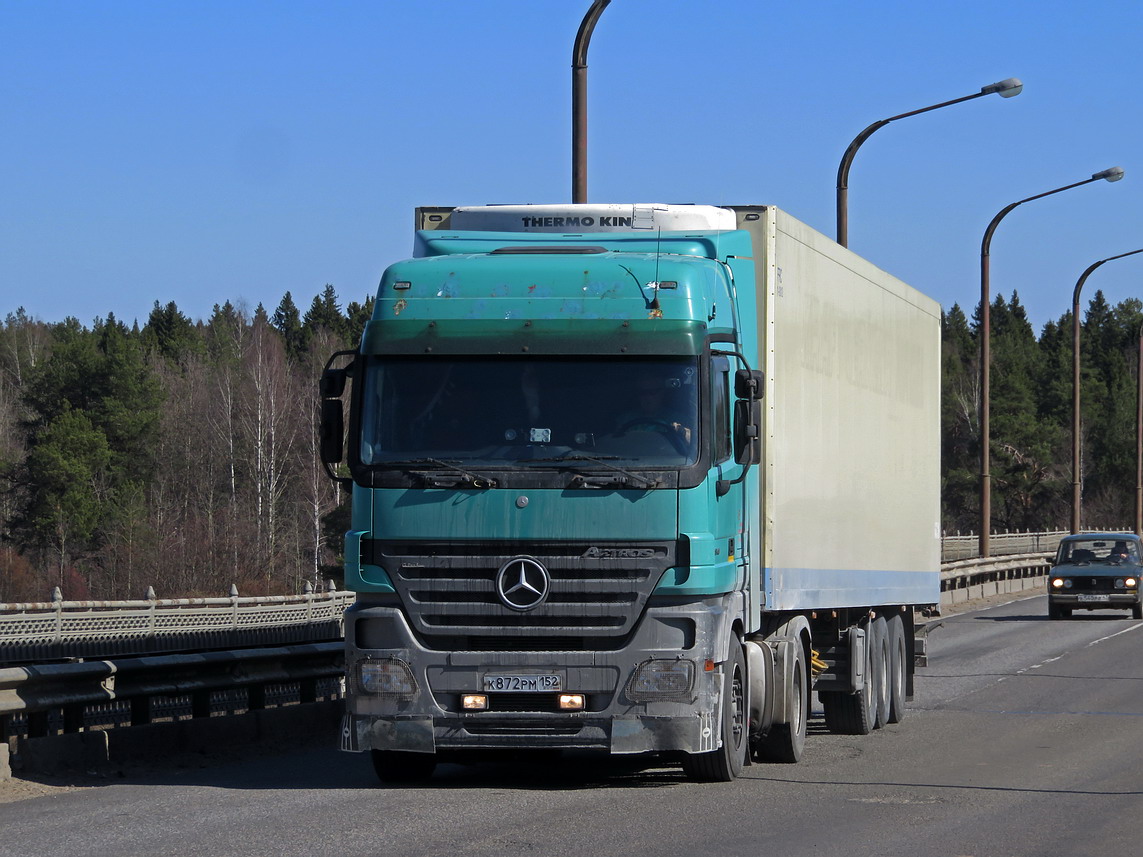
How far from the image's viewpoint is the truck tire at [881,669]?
15.6 meters

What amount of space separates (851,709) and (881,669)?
0.91m

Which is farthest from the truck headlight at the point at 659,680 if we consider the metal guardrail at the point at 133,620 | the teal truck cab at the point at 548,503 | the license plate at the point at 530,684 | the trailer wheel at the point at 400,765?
the metal guardrail at the point at 133,620

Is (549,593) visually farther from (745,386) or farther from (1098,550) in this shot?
(1098,550)

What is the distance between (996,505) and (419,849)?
406 feet

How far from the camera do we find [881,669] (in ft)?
52.0

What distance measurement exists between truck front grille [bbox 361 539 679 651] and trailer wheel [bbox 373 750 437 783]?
1221mm

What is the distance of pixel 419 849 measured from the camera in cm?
849

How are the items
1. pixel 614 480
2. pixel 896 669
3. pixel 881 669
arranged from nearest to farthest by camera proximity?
pixel 614 480, pixel 881 669, pixel 896 669

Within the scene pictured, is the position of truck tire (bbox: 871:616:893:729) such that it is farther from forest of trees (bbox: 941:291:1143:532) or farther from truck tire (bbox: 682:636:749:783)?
forest of trees (bbox: 941:291:1143:532)

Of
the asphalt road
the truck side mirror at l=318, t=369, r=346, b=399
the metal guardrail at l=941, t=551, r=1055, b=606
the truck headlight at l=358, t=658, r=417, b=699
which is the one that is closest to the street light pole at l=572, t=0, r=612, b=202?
the asphalt road

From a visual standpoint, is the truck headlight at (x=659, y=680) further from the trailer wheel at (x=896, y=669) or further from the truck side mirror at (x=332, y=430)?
the trailer wheel at (x=896, y=669)

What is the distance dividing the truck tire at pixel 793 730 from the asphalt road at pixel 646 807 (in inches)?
8.5

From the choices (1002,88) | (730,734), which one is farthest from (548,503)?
(1002,88)

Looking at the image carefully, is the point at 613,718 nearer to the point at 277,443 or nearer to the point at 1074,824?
the point at 1074,824
